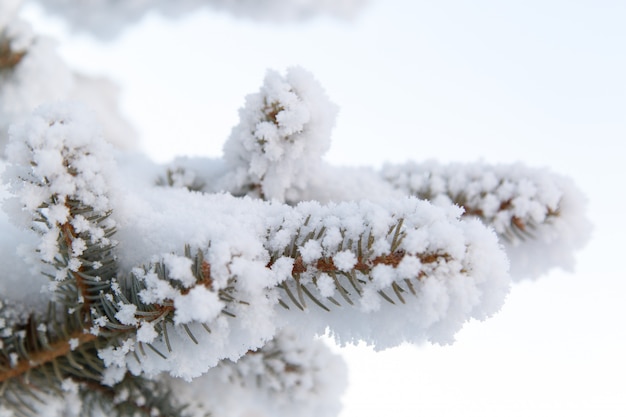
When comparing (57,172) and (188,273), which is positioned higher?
(57,172)

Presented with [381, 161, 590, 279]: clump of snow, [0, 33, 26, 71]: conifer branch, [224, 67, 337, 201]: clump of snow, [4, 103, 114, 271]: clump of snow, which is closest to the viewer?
[4, 103, 114, 271]: clump of snow

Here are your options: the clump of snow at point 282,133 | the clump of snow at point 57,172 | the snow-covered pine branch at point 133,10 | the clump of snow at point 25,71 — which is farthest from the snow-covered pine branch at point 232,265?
the snow-covered pine branch at point 133,10

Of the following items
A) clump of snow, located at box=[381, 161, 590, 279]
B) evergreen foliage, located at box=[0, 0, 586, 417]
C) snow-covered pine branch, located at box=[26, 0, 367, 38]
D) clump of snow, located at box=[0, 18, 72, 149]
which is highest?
snow-covered pine branch, located at box=[26, 0, 367, 38]

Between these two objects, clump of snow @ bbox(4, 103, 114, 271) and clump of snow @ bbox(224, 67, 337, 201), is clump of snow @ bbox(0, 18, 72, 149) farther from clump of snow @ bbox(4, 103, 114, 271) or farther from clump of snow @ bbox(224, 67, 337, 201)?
clump of snow @ bbox(4, 103, 114, 271)

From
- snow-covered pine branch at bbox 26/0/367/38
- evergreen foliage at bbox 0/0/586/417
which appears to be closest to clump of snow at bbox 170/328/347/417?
evergreen foliage at bbox 0/0/586/417

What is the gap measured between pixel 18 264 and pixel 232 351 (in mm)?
468

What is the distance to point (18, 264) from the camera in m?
1.02

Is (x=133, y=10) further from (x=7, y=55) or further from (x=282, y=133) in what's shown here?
(x=282, y=133)

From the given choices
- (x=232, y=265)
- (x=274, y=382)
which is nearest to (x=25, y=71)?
(x=274, y=382)

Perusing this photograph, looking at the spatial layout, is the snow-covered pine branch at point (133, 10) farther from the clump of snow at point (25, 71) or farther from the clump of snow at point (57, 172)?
the clump of snow at point (57, 172)

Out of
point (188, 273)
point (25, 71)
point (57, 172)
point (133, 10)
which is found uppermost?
point (133, 10)

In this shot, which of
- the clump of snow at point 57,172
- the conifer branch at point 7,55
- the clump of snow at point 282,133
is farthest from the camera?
the conifer branch at point 7,55

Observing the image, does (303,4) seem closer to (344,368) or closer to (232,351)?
(344,368)

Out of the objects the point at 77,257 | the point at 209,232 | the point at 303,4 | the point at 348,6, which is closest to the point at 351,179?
the point at 209,232
